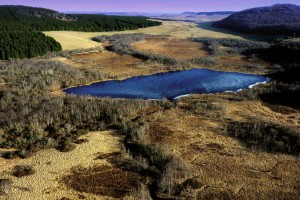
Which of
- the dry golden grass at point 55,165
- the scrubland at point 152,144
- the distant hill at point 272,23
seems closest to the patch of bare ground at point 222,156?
the scrubland at point 152,144

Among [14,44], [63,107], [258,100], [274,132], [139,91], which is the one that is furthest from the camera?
[14,44]

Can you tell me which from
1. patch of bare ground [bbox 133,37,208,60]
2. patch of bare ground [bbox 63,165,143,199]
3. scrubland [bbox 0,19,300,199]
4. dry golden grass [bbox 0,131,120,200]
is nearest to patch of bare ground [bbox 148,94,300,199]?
scrubland [bbox 0,19,300,199]

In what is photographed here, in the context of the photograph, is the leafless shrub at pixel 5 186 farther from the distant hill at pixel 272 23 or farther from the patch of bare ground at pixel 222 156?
the distant hill at pixel 272 23

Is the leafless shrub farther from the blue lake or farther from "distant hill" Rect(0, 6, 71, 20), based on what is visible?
"distant hill" Rect(0, 6, 71, 20)

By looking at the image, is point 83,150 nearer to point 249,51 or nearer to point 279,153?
point 279,153

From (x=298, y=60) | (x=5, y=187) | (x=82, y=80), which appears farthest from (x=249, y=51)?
(x=5, y=187)

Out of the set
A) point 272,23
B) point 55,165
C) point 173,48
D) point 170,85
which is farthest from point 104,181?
point 272,23
